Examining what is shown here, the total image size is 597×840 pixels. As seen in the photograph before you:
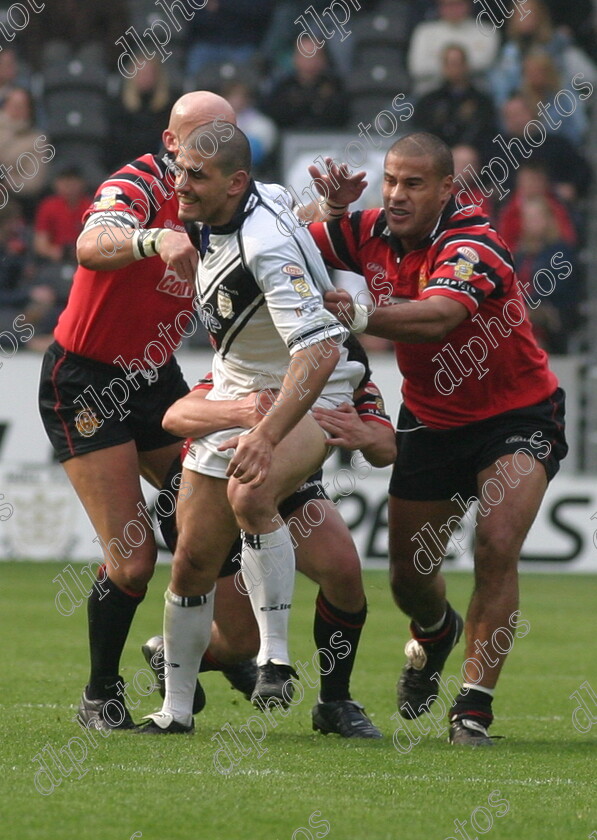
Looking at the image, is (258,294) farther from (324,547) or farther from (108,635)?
(108,635)

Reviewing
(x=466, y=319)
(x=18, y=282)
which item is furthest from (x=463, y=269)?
(x=18, y=282)

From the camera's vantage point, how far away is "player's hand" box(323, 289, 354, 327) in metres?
5.15

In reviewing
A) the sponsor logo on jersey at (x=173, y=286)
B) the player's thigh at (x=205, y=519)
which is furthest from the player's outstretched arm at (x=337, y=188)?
the player's thigh at (x=205, y=519)

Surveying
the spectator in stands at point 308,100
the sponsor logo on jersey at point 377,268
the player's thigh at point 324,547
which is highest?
the sponsor logo on jersey at point 377,268

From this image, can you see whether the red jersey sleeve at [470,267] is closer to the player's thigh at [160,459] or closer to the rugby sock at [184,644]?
the player's thigh at [160,459]

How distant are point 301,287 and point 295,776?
1.68 metres

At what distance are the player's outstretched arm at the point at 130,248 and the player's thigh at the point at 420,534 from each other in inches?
67.3

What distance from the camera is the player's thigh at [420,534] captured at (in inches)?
249

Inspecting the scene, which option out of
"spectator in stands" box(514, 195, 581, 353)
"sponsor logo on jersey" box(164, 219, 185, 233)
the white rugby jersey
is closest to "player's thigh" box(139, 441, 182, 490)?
the white rugby jersey

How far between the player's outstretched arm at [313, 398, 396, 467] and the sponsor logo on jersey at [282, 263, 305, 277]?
0.67 meters

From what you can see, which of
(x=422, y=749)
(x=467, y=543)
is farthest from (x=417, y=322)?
(x=467, y=543)

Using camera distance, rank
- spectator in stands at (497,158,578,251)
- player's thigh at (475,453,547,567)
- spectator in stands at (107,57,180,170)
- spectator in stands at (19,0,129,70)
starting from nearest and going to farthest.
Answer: player's thigh at (475,453,547,567), spectator in stands at (497,158,578,251), spectator in stands at (107,57,180,170), spectator in stands at (19,0,129,70)

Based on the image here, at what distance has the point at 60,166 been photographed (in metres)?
15.6

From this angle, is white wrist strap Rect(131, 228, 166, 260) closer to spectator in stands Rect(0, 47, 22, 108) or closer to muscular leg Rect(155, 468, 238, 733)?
muscular leg Rect(155, 468, 238, 733)
